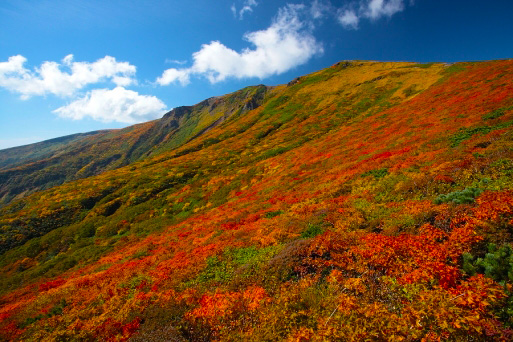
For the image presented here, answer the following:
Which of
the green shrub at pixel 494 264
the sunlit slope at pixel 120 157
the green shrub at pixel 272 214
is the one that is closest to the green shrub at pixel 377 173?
the green shrub at pixel 272 214

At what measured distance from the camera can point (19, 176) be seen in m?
174

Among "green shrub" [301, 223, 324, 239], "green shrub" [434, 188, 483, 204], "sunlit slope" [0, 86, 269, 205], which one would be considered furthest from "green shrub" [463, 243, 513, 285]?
"sunlit slope" [0, 86, 269, 205]

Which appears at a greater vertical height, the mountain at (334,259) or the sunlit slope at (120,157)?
the sunlit slope at (120,157)

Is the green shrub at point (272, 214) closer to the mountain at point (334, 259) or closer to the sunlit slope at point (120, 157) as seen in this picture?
the mountain at point (334, 259)

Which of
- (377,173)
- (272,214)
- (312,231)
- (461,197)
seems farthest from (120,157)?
(461,197)

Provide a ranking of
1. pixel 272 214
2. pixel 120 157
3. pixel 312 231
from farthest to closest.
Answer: pixel 120 157 < pixel 272 214 < pixel 312 231

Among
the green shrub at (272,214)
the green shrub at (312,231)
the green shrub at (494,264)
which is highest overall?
the green shrub at (494,264)

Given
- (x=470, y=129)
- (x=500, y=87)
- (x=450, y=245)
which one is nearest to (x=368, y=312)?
(x=450, y=245)

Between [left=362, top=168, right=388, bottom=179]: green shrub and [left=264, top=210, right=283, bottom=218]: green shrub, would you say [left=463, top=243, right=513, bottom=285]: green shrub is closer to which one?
[left=362, top=168, right=388, bottom=179]: green shrub

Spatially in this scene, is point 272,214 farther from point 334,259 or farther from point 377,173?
point 334,259

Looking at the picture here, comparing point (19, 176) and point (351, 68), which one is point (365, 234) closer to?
point (351, 68)

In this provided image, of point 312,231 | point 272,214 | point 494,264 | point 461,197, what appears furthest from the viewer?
point 272,214

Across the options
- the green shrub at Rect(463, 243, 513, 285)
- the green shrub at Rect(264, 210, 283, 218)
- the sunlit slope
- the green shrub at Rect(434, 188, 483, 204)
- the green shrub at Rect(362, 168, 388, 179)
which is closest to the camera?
the green shrub at Rect(463, 243, 513, 285)

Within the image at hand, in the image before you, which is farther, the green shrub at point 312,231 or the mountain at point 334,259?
the green shrub at point 312,231
